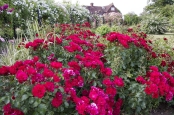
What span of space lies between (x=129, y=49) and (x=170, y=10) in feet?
81.0

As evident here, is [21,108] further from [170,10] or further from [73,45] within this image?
[170,10]

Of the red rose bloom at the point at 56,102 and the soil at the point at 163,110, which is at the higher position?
the red rose bloom at the point at 56,102

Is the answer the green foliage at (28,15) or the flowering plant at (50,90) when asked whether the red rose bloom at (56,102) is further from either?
the green foliage at (28,15)

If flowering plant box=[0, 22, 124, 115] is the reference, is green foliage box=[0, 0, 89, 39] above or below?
above

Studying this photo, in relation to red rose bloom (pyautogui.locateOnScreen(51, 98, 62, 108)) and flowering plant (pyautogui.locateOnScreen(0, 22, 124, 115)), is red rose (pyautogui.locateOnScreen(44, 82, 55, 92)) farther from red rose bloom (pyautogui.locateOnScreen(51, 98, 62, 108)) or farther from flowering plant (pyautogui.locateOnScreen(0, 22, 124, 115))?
red rose bloom (pyautogui.locateOnScreen(51, 98, 62, 108))

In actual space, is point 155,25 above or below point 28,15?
below

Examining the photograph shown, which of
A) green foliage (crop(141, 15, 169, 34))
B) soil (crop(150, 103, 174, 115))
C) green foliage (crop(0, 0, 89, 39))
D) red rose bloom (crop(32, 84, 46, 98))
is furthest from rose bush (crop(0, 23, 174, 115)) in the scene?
green foliage (crop(141, 15, 169, 34))

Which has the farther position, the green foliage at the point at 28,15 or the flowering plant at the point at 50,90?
the green foliage at the point at 28,15

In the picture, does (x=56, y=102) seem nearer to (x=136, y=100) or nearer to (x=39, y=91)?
(x=39, y=91)

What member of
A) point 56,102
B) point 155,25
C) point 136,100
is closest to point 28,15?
point 136,100

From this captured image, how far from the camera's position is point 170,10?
80.8ft

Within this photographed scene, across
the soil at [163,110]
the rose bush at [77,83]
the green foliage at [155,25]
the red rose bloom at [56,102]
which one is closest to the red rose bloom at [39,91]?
the rose bush at [77,83]

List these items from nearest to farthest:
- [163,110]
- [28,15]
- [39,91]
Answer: [39,91], [163,110], [28,15]

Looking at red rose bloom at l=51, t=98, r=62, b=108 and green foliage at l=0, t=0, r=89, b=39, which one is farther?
green foliage at l=0, t=0, r=89, b=39
